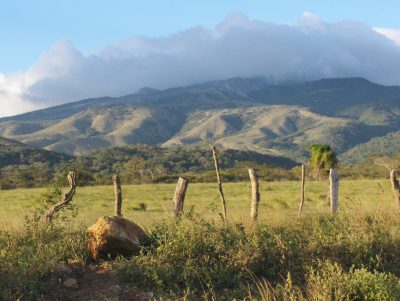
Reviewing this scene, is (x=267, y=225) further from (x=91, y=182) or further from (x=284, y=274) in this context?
(x=91, y=182)

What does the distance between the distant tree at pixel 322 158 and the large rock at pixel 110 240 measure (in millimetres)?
46356

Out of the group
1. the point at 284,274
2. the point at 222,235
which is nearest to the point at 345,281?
Result: the point at 284,274

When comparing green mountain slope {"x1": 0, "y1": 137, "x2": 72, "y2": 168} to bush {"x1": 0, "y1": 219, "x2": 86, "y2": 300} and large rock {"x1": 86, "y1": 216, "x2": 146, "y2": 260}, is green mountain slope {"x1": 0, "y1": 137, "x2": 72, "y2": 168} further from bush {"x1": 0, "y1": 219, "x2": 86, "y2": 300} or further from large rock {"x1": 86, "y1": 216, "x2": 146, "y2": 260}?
large rock {"x1": 86, "y1": 216, "x2": 146, "y2": 260}

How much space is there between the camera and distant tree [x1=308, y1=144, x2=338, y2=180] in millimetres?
55938

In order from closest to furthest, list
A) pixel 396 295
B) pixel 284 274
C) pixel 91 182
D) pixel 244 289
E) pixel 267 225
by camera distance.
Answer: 1. pixel 396 295
2. pixel 244 289
3. pixel 284 274
4. pixel 267 225
5. pixel 91 182

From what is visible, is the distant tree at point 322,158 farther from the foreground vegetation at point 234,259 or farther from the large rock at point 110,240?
the large rock at point 110,240

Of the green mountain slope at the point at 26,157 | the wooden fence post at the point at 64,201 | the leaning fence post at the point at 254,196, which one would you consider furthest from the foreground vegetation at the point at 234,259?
the green mountain slope at the point at 26,157

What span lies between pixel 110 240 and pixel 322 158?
156ft

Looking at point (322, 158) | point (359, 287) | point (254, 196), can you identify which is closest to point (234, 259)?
point (359, 287)

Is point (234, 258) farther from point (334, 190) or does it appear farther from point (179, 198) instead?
point (334, 190)

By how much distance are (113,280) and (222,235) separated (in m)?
2.87

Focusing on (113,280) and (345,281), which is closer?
(345,281)

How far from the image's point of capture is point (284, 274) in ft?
35.8

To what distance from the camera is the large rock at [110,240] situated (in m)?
11.4
